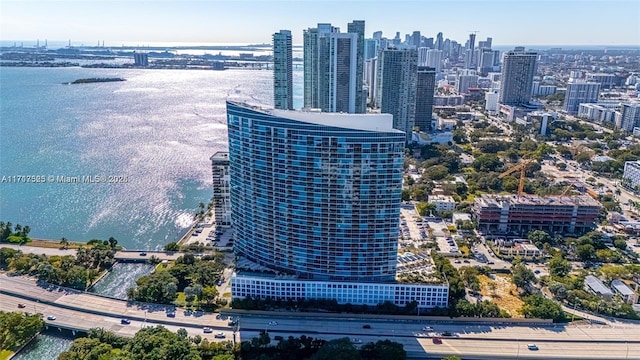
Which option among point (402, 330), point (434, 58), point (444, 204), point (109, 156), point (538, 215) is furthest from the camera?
point (434, 58)

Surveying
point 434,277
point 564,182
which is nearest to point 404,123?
point 564,182

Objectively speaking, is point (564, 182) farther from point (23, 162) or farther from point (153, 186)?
point (23, 162)

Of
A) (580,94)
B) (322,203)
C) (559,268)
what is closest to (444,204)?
(559,268)

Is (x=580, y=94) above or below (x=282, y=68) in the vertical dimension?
below

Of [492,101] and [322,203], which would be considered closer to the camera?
[322,203]

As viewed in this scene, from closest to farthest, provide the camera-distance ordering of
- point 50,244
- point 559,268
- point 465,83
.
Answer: point 559,268 < point 50,244 < point 465,83

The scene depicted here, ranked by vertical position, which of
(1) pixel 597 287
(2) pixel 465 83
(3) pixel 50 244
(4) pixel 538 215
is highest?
(2) pixel 465 83

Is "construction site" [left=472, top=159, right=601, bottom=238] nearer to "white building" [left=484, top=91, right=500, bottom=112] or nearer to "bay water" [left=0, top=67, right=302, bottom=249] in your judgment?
"bay water" [left=0, top=67, right=302, bottom=249]

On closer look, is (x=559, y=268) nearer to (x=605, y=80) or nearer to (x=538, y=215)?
(x=538, y=215)
